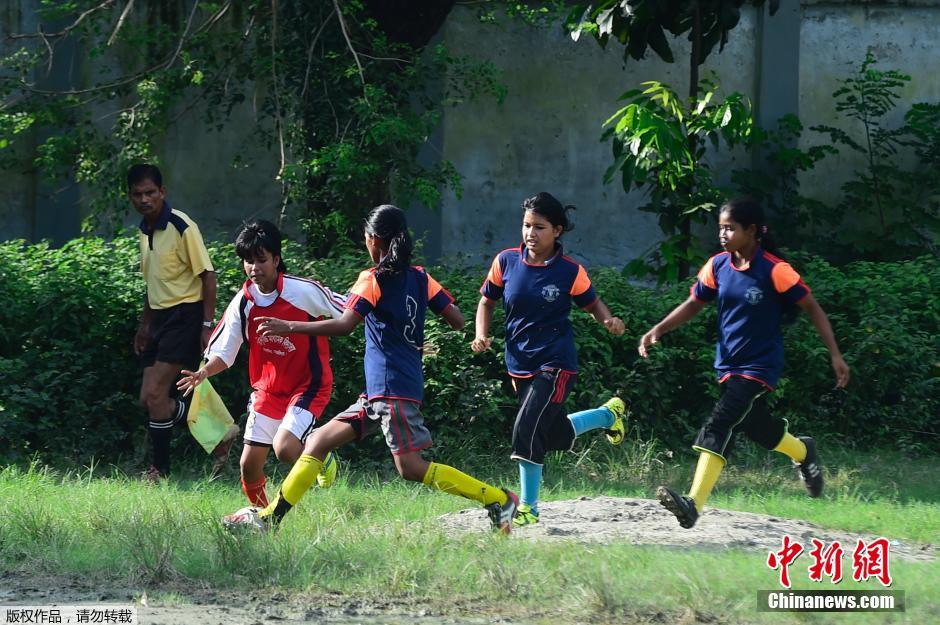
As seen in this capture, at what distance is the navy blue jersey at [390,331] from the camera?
6211mm

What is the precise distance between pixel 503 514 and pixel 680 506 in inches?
34.6

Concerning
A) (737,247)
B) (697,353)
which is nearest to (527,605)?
(737,247)

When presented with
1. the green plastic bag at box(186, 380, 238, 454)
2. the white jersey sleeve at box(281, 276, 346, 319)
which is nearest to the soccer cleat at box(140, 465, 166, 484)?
the green plastic bag at box(186, 380, 238, 454)

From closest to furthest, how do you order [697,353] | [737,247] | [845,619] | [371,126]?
[845,619] < [737,247] < [697,353] < [371,126]

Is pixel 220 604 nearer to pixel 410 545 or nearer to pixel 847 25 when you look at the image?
pixel 410 545

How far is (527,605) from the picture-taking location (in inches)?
204

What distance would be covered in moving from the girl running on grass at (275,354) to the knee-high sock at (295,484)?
216mm

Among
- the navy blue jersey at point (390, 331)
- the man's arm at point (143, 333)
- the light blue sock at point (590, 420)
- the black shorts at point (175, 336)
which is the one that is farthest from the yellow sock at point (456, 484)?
the man's arm at point (143, 333)

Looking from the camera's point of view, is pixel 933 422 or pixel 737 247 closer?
pixel 737 247

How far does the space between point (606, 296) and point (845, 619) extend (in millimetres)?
4419

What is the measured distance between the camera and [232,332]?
21.5 feet

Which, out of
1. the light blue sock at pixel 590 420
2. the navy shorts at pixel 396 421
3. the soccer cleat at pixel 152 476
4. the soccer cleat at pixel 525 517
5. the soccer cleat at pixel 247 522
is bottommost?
the soccer cleat at pixel 152 476

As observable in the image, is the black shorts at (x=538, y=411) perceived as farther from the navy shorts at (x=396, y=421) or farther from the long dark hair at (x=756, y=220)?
the long dark hair at (x=756, y=220)

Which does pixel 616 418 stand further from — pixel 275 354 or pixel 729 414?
pixel 275 354
